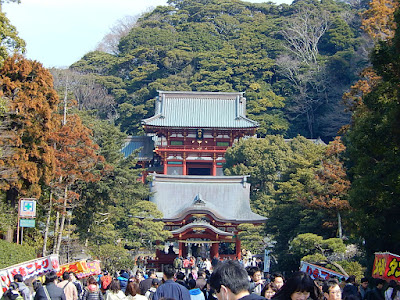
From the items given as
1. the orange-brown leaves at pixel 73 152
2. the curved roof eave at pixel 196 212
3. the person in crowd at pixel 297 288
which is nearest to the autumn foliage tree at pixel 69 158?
the orange-brown leaves at pixel 73 152

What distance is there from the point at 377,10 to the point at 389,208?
9.46 meters

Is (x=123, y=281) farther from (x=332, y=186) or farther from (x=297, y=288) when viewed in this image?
(x=332, y=186)

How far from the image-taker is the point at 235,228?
32.4 metres

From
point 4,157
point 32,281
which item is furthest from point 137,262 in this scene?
point 32,281

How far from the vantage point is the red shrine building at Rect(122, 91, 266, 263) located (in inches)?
1233

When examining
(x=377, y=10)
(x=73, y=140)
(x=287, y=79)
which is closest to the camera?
(x=73, y=140)

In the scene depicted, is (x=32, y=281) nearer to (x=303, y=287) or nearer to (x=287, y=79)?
(x=303, y=287)

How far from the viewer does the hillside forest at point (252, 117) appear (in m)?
15.1

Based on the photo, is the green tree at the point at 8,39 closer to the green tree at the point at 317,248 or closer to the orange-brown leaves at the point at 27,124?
the orange-brown leaves at the point at 27,124

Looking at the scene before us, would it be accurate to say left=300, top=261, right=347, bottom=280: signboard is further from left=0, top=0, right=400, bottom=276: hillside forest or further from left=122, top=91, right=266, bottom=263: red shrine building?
left=122, top=91, right=266, bottom=263: red shrine building

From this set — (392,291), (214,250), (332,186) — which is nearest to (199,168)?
(214,250)

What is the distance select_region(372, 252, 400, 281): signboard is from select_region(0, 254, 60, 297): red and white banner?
6.10 meters

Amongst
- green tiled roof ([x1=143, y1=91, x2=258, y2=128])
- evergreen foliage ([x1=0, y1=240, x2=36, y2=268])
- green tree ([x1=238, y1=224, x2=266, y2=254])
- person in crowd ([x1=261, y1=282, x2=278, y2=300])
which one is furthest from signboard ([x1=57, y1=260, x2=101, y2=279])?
green tiled roof ([x1=143, y1=91, x2=258, y2=128])

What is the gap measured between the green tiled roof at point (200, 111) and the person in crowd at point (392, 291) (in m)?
32.2
